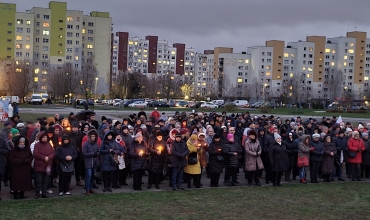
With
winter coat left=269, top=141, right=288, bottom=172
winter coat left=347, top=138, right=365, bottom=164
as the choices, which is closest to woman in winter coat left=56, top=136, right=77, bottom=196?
winter coat left=269, top=141, right=288, bottom=172

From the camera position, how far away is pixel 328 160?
14.6 metres

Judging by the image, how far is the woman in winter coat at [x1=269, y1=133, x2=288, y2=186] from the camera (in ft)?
44.5

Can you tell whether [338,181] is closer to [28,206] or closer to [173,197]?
[173,197]

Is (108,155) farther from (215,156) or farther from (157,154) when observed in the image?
(215,156)

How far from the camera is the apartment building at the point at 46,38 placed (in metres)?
107

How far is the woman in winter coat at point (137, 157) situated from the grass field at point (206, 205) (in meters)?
0.70

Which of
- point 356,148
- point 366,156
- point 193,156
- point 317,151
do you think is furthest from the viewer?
point 366,156

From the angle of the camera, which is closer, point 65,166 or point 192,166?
point 65,166

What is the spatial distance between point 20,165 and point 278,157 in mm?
7492

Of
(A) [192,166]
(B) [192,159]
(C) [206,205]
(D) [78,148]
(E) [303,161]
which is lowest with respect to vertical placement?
(C) [206,205]

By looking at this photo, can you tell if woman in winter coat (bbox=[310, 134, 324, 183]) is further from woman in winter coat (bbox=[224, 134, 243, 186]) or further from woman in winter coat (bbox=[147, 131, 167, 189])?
woman in winter coat (bbox=[147, 131, 167, 189])

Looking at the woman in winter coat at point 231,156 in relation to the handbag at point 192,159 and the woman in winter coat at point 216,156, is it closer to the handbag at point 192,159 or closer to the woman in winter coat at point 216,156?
the woman in winter coat at point 216,156

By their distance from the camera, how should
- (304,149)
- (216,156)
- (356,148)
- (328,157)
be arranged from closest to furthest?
(216,156), (304,149), (328,157), (356,148)

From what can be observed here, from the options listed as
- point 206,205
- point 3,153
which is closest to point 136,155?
point 206,205
